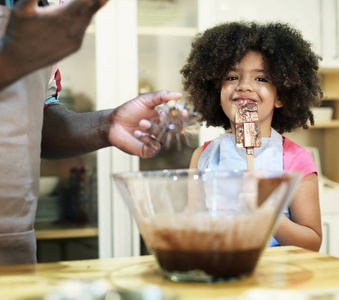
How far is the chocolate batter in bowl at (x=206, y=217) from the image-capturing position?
1.87ft

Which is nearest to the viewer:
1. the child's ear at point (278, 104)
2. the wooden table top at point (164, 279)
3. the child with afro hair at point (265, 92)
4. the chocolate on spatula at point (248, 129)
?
the wooden table top at point (164, 279)

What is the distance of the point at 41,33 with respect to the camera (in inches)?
22.1

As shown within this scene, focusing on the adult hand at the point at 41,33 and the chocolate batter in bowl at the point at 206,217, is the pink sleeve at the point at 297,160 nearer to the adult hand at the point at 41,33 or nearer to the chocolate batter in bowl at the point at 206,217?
the chocolate batter in bowl at the point at 206,217

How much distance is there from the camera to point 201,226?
575mm

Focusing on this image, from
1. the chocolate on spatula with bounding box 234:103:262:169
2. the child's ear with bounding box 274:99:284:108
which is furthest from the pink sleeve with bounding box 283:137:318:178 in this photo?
the chocolate on spatula with bounding box 234:103:262:169

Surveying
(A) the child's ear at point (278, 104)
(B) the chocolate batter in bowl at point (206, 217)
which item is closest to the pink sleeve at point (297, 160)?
(A) the child's ear at point (278, 104)

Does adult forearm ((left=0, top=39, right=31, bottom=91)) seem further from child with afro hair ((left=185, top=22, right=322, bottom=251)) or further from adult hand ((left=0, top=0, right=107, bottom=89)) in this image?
child with afro hair ((left=185, top=22, right=322, bottom=251))

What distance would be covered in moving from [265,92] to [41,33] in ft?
2.99

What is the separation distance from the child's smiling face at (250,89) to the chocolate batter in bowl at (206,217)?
0.73m

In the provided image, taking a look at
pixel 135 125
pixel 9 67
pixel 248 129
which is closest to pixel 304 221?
pixel 248 129

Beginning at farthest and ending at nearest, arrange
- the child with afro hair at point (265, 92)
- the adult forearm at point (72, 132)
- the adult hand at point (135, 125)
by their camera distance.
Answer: the child with afro hair at point (265, 92)
the adult forearm at point (72, 132)
the adult hand at point (135, 125)

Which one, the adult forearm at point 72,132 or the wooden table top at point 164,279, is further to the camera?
the adult forearm at point 72,132

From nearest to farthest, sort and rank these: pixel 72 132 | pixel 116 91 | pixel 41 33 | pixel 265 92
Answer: pixel 41 33 → pixel 72 132 → pixel 265 92 → pixel 116 91

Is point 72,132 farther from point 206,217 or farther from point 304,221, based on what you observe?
point 304,221
